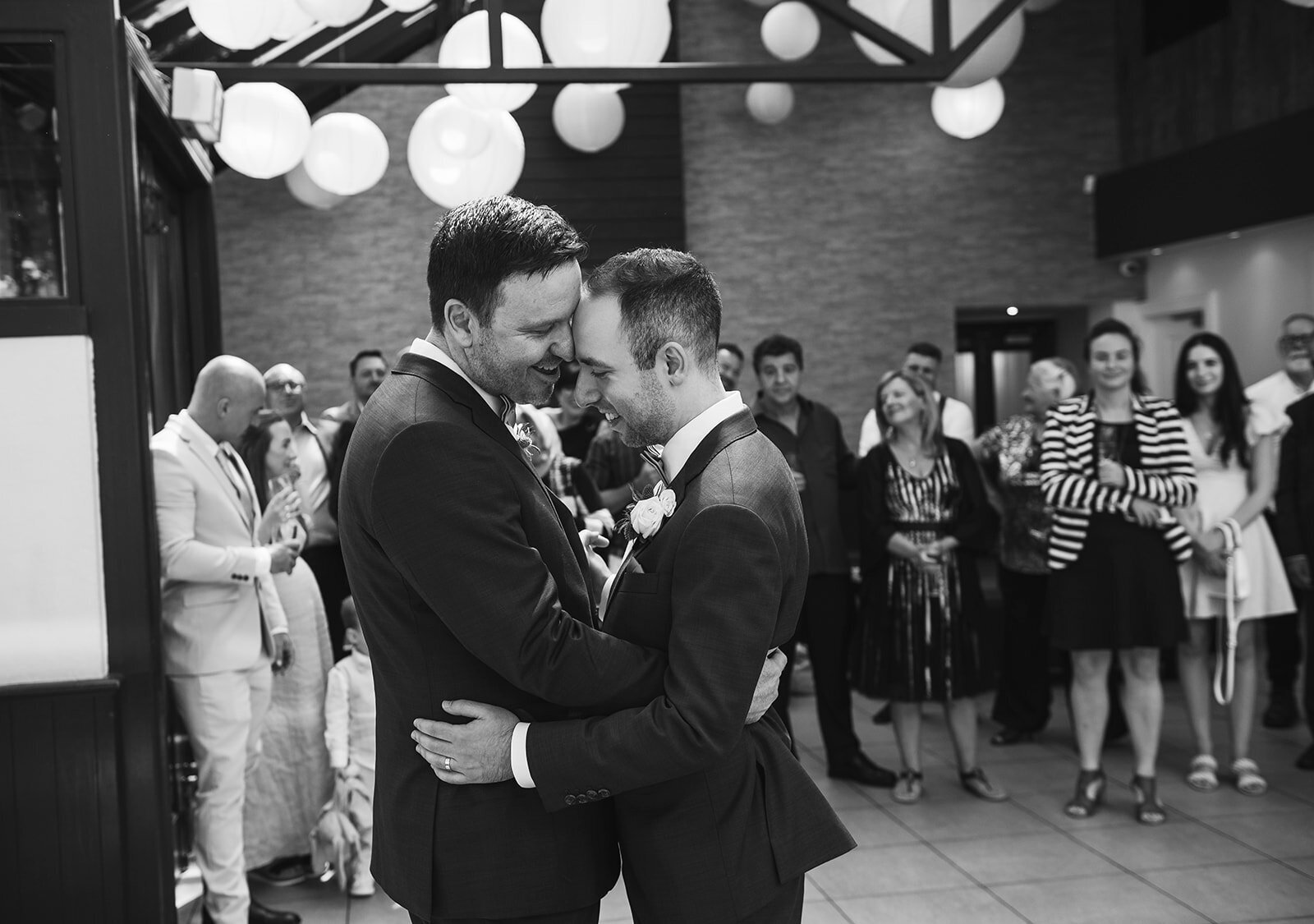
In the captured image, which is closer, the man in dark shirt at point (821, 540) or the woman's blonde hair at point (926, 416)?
the woman's blonde hair at point (926, 416)

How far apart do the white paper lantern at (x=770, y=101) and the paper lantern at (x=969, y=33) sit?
8.05 ft

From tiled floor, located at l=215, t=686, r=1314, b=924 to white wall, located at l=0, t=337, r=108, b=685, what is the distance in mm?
1405

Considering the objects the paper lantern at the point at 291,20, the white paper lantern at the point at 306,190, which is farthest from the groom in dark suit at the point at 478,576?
the white paper lantern at the point at 306,190

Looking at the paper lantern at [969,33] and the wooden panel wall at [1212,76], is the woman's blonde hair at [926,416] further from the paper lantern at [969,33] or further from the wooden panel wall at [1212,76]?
the wooden panel wall at [1212,76]

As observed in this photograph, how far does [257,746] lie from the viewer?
389 centimetres

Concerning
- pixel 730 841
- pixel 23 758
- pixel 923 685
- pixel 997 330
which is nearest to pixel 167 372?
pixel 23 758

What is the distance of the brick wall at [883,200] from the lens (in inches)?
409

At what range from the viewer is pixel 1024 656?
586cm

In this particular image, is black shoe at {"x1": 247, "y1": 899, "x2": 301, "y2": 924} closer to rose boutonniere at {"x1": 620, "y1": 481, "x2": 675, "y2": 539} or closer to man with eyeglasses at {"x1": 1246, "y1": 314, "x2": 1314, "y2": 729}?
rose boutonniere at {"x1": 620, "y1": 481, "x2": 675, "y2": 539}

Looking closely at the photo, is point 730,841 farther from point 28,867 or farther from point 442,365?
point 28,867

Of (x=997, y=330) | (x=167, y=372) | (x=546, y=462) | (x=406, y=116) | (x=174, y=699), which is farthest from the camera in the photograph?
(x=997, y=330)

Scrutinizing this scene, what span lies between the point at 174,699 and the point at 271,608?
390 millimetres

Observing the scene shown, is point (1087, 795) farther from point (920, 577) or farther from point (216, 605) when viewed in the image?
point (216, 605)

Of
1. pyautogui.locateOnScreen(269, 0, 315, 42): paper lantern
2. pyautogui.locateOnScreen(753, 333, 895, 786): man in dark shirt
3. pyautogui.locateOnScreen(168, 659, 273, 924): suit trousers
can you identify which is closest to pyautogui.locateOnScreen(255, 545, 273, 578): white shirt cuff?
pyautogui.locateOnScreen(168, 659, 273, 924): suit trousers
